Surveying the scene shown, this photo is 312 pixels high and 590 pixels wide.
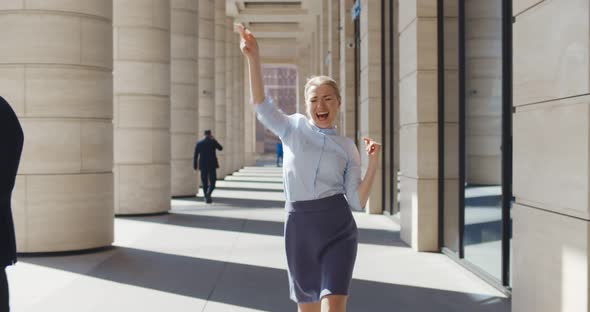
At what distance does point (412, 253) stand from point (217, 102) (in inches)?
1037

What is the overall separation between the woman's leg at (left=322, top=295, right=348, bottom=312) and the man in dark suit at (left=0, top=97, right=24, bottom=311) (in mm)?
1787

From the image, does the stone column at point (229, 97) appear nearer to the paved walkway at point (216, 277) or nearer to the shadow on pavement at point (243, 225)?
the shadow on pavement at point (243, 225)

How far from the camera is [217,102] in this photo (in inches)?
1417

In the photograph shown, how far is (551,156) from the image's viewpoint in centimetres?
539

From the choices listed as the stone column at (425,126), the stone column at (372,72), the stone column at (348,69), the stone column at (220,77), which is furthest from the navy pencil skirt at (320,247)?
the stone column at (220,77)

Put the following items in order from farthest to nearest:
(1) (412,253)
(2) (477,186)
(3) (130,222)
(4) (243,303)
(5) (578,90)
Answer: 1. (3) (130,222)
2. (1) (412,253)
3. (2) (477,186)
4. (4) (243,303)
5. (5) (578,90)

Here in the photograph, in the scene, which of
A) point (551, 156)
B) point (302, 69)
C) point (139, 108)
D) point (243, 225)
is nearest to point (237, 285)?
point (551, 156)

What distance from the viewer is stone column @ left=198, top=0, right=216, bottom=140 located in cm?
2750

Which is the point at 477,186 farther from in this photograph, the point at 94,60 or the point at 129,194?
the point at 129,194

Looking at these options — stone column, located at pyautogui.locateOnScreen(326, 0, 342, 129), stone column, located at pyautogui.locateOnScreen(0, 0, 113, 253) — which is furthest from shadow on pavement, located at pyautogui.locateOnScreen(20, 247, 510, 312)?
stone column, located at pyautogui.locateOnScreen(326, 0, 342, 129)

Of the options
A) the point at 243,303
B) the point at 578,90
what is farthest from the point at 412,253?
the point at 578,90

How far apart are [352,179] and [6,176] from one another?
191 centimetres

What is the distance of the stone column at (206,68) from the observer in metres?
27.5

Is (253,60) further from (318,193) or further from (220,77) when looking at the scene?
(220,77)
